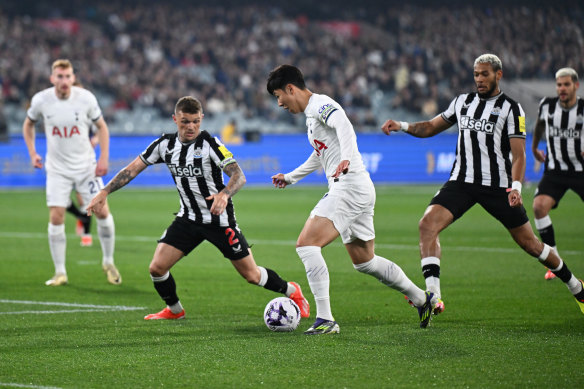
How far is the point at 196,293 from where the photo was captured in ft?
30.7

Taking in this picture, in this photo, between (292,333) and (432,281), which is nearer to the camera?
(292,333)

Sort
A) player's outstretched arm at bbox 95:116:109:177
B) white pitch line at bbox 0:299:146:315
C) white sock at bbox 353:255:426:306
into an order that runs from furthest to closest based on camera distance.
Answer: player's outstretched arm at bbox 95:116:109:177 → white pitch line at bbox 0:299:146:315 → white sock at bbox 353:255:426:306

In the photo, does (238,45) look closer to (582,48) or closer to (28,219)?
(582,48)

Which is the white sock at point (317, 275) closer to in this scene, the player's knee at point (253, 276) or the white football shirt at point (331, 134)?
the white football shirt at point (331, 134)

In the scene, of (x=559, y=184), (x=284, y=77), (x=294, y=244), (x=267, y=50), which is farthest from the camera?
(x=267, y=50)

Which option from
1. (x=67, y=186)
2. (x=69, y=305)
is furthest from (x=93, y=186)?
(x=69, y=305)

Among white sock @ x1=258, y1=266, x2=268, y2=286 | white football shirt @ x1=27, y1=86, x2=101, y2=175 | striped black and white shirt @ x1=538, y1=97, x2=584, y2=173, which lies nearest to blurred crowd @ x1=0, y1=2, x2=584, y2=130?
striped black and white shirt @ x1=538, y1=97, x2=584, y2=173

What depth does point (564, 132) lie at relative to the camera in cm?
Result: 1038

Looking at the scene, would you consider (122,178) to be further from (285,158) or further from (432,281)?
(285,158)

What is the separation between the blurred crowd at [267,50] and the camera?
32125 millimetres

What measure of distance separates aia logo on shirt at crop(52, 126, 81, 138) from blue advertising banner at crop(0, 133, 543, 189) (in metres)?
12.8

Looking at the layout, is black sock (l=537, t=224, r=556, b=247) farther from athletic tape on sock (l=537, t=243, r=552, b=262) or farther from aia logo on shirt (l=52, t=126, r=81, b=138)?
aia logo on shirt (l=52, t=126, r=81, b=138)

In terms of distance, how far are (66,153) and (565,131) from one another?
5913 millimetres

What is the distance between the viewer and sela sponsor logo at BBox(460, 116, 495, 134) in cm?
744
